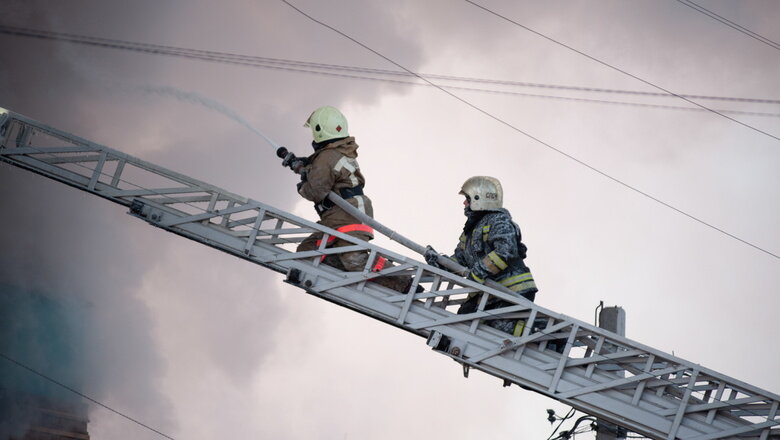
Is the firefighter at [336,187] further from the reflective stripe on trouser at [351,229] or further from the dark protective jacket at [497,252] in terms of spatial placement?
the dark protective jacket at [497,252]

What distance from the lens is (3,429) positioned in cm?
1941

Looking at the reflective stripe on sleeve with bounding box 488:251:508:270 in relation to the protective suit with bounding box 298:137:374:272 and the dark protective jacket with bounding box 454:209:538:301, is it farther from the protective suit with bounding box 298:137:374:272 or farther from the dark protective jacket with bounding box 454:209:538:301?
the protective suit with bounding box 298:137:374:272

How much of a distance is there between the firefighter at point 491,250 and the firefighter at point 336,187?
84 cm

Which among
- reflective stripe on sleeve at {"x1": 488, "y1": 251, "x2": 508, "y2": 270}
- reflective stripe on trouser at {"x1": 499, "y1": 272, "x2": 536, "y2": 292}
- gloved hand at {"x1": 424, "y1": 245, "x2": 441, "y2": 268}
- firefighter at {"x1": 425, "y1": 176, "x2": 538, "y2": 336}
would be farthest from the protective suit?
reflective stripe on trouser at {"x1": 499, "y1": 272, "x2": 536, "y2": 292}

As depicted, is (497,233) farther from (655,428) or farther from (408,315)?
(655,428)

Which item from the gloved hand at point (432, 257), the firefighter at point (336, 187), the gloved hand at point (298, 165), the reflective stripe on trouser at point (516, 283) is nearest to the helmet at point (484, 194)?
the gloved hand at point (432, 257)

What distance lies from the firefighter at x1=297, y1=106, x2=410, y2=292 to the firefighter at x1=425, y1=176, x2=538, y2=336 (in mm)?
836

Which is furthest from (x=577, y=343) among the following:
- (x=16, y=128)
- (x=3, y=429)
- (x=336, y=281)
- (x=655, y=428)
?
(x=3, y=429)

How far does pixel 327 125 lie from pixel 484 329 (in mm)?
3158

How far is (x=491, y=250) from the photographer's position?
1072 cm

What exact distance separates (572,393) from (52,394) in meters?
14.3

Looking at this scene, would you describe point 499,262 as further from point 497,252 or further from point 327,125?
point 327,125

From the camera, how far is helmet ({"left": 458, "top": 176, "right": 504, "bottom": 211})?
1084 centimetres

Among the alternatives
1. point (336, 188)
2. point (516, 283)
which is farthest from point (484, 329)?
point (336, 188)
